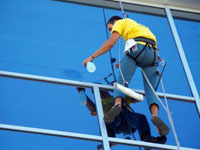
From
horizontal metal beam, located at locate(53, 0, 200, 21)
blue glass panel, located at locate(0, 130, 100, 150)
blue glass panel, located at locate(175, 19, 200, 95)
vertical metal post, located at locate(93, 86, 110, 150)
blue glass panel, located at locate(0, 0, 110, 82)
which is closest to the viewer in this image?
blue glass panel, located at locate(0, 130, 100, 150)

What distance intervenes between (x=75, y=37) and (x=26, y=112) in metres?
1.55

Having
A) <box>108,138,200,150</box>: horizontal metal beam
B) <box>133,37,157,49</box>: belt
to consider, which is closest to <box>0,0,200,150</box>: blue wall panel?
<box>108,138,200,150</box>: horizontal metal beam

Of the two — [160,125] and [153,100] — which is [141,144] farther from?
[153,100]

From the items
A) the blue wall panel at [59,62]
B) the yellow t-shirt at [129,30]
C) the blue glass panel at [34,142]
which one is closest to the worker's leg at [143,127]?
the blue wall panel at [59,62]

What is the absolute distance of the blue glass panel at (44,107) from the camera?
18.1 feet

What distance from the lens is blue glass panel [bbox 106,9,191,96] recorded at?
6477mm

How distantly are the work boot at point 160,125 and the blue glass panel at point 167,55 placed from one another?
796mm

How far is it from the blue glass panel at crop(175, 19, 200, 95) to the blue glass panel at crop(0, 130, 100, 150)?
6.38 ft

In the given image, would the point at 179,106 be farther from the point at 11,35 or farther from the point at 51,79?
the point at 11,35

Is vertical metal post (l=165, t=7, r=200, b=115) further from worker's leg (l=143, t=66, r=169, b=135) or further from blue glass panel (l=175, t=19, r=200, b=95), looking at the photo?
worker's leg (l=143, t=66, r=169, b=135)

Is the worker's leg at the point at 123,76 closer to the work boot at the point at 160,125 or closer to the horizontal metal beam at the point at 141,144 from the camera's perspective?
the horizontal metal beam at the point at 141,144

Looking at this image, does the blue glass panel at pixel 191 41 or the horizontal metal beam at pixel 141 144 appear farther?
the blue glass panel at pixel 191 41

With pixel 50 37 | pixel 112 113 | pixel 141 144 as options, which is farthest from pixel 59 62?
pixel 141 144

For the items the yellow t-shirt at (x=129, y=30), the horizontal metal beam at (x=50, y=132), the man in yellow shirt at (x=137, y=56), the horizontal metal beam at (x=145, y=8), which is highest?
the horizontal metal beam at (x=145, y=8)
